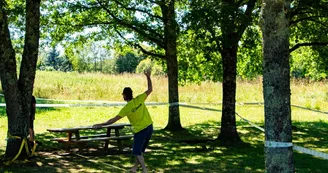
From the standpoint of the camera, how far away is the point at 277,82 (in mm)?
4746

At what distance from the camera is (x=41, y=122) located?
1819cm

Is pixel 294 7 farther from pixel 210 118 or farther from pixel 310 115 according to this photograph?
pixel 310 115

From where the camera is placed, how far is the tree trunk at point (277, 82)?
474 centimetres

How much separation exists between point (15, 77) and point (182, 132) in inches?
285

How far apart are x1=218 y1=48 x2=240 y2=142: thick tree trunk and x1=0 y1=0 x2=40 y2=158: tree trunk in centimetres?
512

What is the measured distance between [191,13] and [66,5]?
653cm

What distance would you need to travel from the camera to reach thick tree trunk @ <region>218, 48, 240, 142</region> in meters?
12.2

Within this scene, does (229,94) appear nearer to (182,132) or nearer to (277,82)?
(182,132)

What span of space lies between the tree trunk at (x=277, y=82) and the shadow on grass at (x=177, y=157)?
401cm

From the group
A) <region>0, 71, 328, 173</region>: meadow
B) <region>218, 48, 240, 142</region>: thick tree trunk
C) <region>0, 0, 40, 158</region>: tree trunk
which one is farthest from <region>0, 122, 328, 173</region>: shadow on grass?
<region>0, 0, 40, 158</region>: tree trunk

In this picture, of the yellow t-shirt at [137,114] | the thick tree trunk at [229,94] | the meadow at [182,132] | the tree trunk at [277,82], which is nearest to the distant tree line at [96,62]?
the meadow at [182,132]

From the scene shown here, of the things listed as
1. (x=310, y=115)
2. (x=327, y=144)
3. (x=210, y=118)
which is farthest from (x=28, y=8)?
(x=310, y=115)

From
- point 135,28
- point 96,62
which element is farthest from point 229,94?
point 96,62

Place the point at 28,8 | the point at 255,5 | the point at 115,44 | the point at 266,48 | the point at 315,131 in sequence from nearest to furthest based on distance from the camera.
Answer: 1. the point at 266,48
2. the point at 28,8
3. the point at 255,5
4. the point at 315,131
5. the point at 115,44
